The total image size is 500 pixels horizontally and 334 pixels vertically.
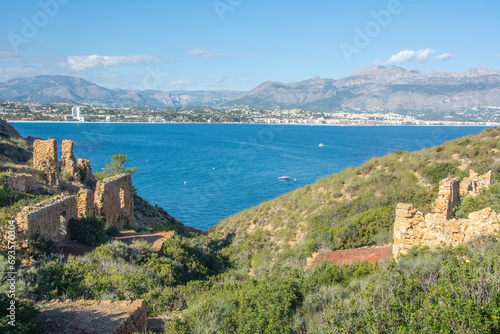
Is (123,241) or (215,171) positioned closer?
(123,241)

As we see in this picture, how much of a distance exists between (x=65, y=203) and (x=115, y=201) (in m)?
4.17

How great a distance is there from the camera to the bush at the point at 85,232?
12.2 meters

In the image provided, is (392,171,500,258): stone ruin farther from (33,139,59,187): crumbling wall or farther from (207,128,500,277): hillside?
(33,139,59,187): crumbling wall

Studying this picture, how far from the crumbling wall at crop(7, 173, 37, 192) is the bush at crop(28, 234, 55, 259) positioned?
5249mm

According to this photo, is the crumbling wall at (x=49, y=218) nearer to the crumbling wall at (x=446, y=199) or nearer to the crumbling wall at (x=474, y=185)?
the crumbling wall at (x=446, y=199)

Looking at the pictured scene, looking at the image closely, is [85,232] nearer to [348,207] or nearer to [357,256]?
[357,256]

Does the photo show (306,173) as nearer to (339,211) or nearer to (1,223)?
(339,211)

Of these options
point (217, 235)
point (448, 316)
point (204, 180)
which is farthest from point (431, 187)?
point (204, 180)

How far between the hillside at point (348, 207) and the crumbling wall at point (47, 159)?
926cm

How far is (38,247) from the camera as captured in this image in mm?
9516

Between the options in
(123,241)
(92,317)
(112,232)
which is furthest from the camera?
(112,232)

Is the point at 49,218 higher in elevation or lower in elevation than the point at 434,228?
lower

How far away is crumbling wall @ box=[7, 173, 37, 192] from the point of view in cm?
1354

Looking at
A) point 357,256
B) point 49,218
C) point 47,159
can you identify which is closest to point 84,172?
point 47,159
